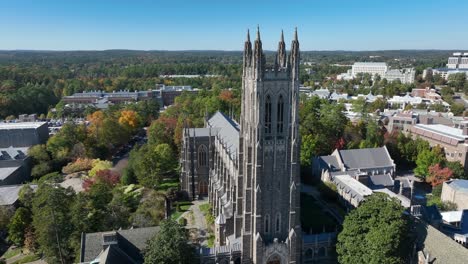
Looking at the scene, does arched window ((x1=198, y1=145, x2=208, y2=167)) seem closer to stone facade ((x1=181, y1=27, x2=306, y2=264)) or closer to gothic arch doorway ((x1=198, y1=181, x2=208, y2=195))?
gothic arch doorway ((x1=198, y1=181, x2=208, y2=195))

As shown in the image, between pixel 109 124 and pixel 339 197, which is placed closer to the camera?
pixel 339 197

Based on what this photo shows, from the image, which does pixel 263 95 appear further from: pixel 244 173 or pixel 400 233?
pixel 400 233

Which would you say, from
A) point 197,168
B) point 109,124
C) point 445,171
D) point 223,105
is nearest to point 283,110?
point 197,168

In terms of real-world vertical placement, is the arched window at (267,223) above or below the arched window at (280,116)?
below

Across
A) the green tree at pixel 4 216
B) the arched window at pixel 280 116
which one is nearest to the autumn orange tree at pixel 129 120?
the green tree at pixel 4 216

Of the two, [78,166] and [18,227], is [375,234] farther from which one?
[78,166]

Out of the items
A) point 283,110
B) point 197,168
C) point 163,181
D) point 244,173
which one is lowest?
point 163,181

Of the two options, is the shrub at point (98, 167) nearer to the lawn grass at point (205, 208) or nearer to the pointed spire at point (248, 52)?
the lawn grass at point (205, 208)
